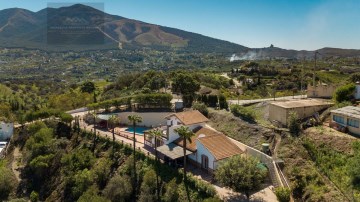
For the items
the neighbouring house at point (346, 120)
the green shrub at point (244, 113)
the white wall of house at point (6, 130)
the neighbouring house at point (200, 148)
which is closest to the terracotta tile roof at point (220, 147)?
the neighbouring house at point (200, 148)

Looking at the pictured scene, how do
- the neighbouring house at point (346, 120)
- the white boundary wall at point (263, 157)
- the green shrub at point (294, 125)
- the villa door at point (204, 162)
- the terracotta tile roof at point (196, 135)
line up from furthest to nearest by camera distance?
1. the terracotta tile roof at point (196, 135)
2. the green shrub at point (294, 125)
3. the villa door at point (204, 162)
4. the neighbouring house at point (346, 120)
5. the white boundary wall at point (263, 157)

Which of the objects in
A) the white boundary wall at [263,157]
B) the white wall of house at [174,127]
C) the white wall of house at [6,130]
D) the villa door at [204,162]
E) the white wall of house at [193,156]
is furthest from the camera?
the white wall of house at [6,130]

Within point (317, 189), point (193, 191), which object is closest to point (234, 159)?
point (193, 191)

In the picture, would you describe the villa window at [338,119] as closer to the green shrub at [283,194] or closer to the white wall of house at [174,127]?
the green shrub at [283,194]

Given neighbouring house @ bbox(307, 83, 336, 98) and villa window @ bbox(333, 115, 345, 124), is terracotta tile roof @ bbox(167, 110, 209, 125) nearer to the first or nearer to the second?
villa window @ bbox(333, 115, 345, 124)

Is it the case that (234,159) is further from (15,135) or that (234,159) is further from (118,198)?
(15,135)

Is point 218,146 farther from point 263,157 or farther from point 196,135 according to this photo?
point 196,135

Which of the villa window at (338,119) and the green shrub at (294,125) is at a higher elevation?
the villa window at (338,119)

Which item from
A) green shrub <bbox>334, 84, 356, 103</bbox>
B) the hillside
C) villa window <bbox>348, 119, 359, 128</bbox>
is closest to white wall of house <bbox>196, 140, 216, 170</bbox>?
the hillside
